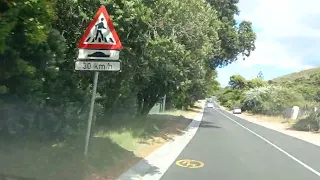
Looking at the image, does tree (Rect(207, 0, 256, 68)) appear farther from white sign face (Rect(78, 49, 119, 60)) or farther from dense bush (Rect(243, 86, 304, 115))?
dense bush (Rect(243, 86, 304, 115))

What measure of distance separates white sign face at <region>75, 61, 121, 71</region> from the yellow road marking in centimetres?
465

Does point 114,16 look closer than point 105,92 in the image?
Yes

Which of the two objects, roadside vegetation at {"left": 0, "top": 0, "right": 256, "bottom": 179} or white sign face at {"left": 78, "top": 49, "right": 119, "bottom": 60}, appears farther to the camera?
white sign face at {"left": 78, "top": 49, "right": 119, "bottom": 60}

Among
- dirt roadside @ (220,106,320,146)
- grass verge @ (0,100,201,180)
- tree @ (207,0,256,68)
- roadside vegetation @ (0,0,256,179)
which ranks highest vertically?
tree @ (207,0,256,68)

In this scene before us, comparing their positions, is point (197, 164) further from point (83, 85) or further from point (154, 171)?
point (83, 85)

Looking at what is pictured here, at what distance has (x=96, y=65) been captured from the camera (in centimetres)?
782

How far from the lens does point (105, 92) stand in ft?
48.2

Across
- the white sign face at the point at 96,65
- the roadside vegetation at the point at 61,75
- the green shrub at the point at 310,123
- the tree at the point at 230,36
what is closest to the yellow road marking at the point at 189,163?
the roadside vegetation at the point at 61,75

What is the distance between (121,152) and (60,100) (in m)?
3.49

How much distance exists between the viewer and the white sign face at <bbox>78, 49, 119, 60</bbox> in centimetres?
775

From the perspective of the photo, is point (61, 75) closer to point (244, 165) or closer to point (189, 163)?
point (189, 163)

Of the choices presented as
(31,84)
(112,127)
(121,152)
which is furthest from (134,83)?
(31,84)

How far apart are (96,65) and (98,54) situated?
0.70 ft

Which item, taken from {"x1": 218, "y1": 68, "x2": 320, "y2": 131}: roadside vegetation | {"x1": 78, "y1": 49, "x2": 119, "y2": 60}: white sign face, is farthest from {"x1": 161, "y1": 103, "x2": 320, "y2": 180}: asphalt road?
{"x1": 218, "y1": 68, "x2": 320, "y2": 131}: roadside vegetation
